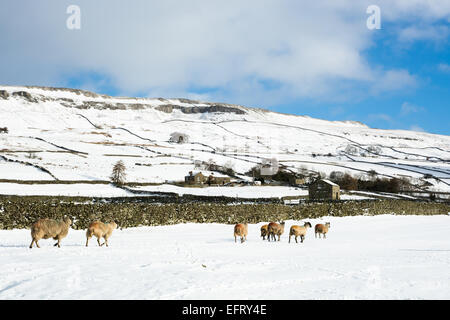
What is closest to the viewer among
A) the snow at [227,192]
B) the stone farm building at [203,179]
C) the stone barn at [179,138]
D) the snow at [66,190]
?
the snow at [66,190]

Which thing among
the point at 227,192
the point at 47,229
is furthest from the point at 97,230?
the point at 227,192

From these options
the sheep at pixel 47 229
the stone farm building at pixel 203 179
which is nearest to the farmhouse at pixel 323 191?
the stone farm building at pixel 203 179

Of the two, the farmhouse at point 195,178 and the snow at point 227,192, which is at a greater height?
the farmhouse at point 195,178

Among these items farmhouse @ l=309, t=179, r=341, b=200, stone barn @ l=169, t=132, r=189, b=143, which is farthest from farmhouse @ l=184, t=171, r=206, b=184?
stone barn @ l=169, t=132, r=189, b=143

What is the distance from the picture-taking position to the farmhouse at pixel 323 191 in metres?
59.1

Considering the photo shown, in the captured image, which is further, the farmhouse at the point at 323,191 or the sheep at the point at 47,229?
the farmhouse at the point at 323,191

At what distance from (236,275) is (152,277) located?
8.25 feet

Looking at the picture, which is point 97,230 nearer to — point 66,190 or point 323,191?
point 66,190

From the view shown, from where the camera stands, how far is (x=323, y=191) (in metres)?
59.7

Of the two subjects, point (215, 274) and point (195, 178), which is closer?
point (215, 274)

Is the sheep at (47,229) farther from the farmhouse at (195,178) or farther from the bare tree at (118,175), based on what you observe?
the farmhouse at (195,178)

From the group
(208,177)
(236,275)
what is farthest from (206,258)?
(208,177)
